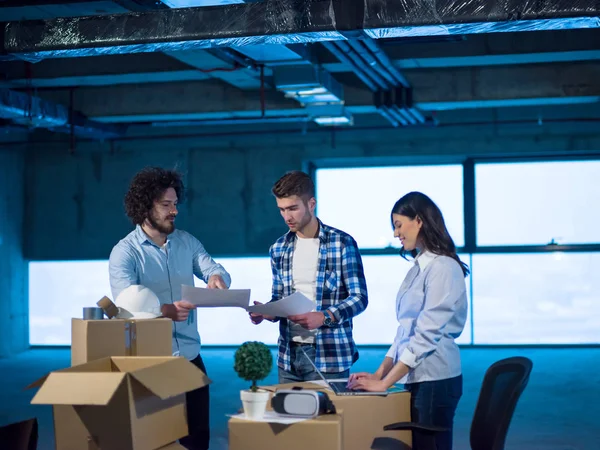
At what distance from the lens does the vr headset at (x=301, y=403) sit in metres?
2.15

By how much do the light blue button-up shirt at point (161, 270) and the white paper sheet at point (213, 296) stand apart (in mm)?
200

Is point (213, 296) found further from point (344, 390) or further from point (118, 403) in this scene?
point (118, 403)

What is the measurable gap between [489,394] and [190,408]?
1.12 meters

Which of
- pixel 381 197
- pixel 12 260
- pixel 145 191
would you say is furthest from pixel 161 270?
pixel 12 260

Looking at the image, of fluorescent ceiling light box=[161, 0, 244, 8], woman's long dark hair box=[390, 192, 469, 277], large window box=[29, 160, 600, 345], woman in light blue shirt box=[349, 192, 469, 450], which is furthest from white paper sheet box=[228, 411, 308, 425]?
large window box=[29, 160, 600, 345]

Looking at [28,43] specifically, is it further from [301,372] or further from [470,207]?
[470,207]

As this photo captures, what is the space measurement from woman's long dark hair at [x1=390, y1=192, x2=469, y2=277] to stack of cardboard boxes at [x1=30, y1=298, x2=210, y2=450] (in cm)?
85

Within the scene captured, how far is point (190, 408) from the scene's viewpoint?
301cm

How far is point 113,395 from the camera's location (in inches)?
84.5

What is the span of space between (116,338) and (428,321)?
988mm

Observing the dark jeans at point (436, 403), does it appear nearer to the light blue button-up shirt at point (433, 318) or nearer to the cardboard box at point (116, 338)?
the light blue button-up shirt at point (433, 318)

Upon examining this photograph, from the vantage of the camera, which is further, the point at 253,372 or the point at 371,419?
the point at 371,419

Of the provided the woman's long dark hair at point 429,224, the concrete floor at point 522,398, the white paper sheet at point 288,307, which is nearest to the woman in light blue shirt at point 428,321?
the woman's long dark hair at point 429,224

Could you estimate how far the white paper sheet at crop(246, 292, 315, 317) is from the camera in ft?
9.12
